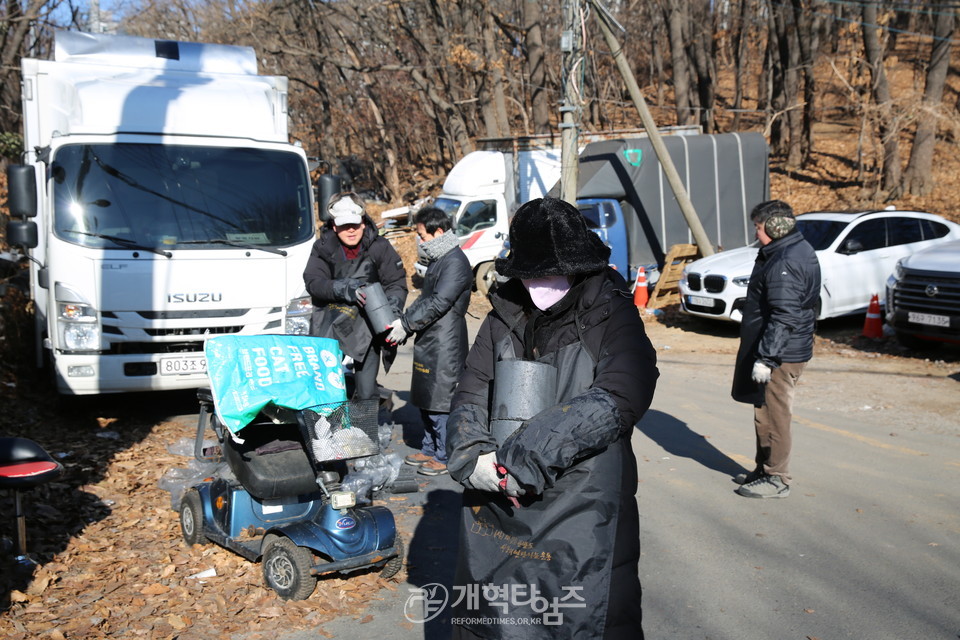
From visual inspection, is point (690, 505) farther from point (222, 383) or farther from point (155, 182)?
point (155, 182)

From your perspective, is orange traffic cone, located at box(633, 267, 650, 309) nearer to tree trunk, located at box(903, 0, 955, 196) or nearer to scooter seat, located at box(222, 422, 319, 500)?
tree trunk, located at box(903, 0, 955, 196)

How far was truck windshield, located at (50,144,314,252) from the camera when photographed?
Result: 25.2ft

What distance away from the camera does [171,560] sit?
510 centimetres

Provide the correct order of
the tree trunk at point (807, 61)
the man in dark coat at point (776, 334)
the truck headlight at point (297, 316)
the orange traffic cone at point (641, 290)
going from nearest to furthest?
the man in dark coat at point (776, 334)
the truck headlight at point (297, 316)
the orange traffic cone at point (641, 290)
the tree trunk at point (807, 61)

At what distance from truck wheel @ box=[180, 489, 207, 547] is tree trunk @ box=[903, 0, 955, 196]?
18.4 m

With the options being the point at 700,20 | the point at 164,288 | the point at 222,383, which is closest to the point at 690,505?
the point at 222,383

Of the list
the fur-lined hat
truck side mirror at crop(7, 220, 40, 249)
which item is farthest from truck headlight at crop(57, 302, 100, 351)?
the fur-lined hat

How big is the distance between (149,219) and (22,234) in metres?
1.05

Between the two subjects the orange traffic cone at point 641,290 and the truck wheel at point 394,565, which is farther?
the orange traffic cone at point 641,290

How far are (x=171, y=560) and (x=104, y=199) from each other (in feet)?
13.1

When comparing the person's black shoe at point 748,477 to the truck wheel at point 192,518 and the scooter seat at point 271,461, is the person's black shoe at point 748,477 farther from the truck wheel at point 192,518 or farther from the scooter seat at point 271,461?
the truck wheel at point 192,518

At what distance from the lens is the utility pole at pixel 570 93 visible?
14.1m

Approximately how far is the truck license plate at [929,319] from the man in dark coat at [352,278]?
24.6 ft

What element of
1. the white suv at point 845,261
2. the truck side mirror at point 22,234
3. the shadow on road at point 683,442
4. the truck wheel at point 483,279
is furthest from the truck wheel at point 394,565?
the truck wheel at point 483,279
